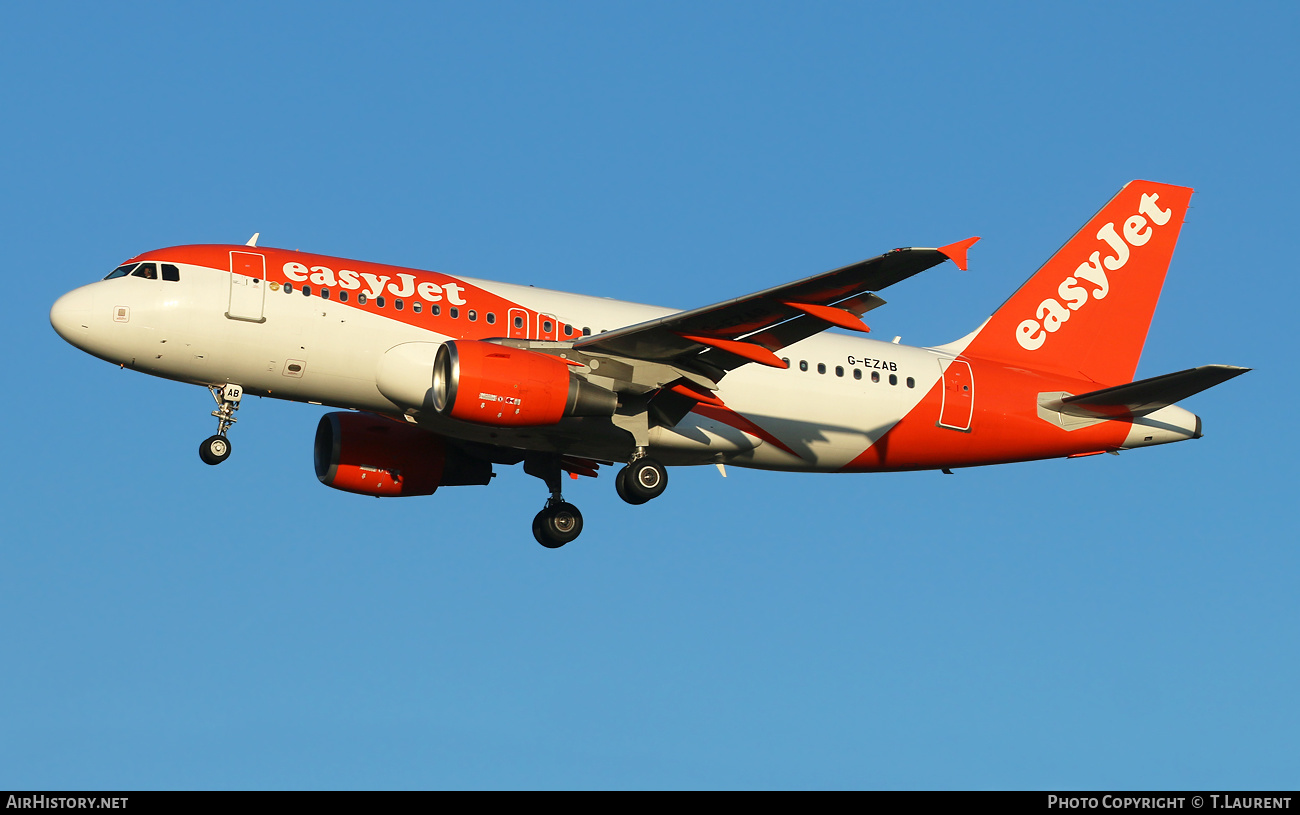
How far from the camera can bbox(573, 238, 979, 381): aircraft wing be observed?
25.6 metres

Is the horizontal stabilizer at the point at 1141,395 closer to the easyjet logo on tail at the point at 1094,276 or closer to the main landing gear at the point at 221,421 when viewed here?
the easyjet logo on tail at the point at 1094,276

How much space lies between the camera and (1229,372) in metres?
29.0

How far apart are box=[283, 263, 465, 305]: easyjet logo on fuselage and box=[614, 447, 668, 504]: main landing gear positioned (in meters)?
4.99

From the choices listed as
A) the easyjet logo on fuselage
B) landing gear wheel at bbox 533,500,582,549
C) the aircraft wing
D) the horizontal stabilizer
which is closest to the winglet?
the aircraft wing

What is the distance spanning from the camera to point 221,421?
29734 millimetres

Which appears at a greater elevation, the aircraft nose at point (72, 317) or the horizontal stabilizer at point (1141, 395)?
the aircraft nose at point (72, 317)

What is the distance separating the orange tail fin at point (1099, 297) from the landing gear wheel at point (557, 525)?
10.4m

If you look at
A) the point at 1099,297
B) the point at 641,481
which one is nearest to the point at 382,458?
the point at 641,481

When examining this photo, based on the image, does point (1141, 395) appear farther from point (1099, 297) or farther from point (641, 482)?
point (641, 482)

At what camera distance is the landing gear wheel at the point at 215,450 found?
2944cm

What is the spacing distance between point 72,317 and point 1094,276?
950 inches

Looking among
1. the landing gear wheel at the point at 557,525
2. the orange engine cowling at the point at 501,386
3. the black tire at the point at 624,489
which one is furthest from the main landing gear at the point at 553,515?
the orange engine cowling at the point at 501,386

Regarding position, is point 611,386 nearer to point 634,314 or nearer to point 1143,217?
point 634,314

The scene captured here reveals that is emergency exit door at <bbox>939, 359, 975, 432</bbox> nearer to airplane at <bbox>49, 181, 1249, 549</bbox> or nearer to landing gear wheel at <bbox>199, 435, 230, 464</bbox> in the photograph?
airplane at <bbox>49, 181, 1249, 549</bbox>
